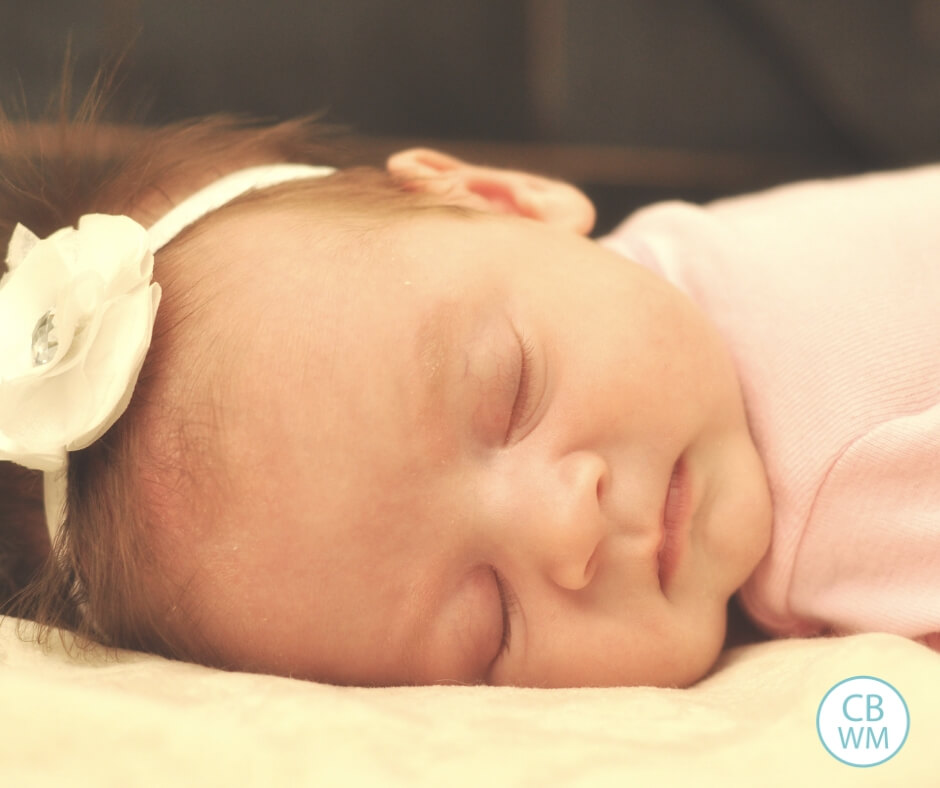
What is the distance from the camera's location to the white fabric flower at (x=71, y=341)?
0.85 meters

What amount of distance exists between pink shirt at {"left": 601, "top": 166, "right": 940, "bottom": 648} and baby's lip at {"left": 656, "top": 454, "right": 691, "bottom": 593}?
0.11 meters

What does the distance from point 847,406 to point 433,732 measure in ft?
1.71

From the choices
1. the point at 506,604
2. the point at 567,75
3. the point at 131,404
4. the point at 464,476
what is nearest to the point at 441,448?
the point at 464,476

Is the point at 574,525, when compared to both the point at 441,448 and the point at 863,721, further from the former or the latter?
the point at 863,721

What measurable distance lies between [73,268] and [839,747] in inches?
29.3

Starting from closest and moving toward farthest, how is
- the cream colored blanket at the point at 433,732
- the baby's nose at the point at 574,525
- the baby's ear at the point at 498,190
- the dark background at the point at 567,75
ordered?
the cream colored blanket at the point at 433,732 → the baby's nose at the point at 574,525 → the baby's ear at the point at 498,190 → the dark background at the point at 567,75

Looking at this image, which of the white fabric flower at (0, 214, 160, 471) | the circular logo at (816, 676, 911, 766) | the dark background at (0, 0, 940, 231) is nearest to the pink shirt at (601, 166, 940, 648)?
the circular logo at (816, 676, 911, 766)

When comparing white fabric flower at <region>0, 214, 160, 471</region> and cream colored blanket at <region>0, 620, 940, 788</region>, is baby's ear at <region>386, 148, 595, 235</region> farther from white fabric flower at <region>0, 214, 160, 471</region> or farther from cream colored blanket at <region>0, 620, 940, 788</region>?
cream colored blanket at <region>0, 620, 940, 788</region>

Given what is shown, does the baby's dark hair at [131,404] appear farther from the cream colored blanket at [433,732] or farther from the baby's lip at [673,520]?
the baby's lip at [673,520]

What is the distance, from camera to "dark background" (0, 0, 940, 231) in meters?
1.86

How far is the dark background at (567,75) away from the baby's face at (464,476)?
3.45 ft

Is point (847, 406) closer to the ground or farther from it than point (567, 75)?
closer to the ground

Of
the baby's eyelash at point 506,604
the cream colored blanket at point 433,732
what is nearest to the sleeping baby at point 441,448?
the baby's eyelash at point 506,604

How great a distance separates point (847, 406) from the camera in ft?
3.15
